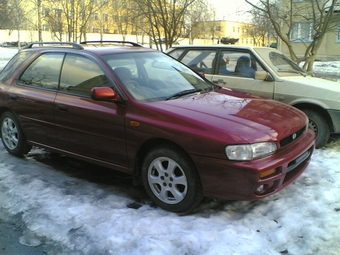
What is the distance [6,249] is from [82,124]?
157 cm

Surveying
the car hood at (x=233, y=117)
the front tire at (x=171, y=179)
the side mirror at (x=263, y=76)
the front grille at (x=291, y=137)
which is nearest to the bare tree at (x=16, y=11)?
the side mirror at (x=263, y=76)

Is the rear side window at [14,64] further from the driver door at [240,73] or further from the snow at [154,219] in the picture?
the driver door at [240,73]

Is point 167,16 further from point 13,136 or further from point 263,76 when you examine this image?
point 13,136

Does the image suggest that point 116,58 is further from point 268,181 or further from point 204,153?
point 268,181

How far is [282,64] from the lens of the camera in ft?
20.9

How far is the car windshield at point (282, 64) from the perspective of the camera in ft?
20.3

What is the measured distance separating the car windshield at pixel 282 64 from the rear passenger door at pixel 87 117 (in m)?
3.34

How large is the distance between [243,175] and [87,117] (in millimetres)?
1913

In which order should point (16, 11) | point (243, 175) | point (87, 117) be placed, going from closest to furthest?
point (243, 175) → point (87, 117) → point (16, 11)

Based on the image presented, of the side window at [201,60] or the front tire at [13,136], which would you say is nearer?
the front tire at [13,136]

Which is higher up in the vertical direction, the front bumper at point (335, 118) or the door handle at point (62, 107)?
the door handle at point (62, 107)

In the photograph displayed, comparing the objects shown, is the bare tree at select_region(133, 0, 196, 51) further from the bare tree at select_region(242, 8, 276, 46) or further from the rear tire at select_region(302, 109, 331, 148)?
the rear tire at select_region(302, 109, 331, 148)

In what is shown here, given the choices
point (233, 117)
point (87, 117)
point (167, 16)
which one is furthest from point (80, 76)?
point (167, 16)

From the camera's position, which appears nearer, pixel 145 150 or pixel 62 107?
pixel 145 150
